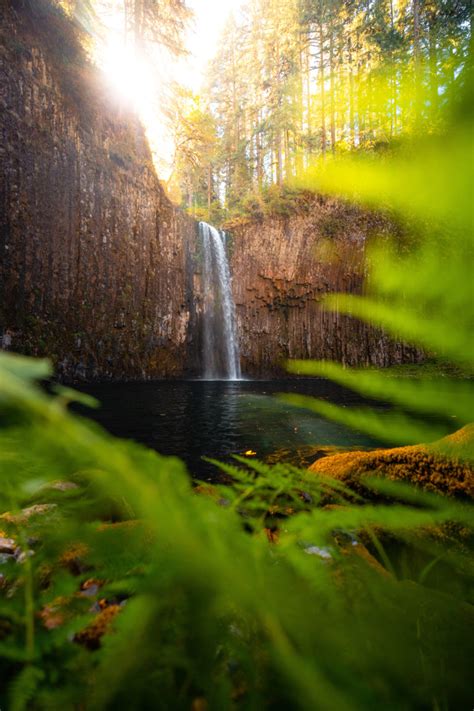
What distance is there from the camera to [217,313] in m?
14.7

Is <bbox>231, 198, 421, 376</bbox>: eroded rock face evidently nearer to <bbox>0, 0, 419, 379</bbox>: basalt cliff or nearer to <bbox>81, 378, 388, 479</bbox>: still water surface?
<bbox>0, 0, 419, 379</bbox>: basalt cliff

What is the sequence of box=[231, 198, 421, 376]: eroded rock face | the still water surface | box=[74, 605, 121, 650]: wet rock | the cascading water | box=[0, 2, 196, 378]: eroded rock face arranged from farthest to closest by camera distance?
the cascading water, box=[231, 198, 421, 376]: eroded rock face, box=[0, 2, 196, 378]: eroded rock face, the still water surface, box=[74, 605, 121, 650]: wet rock

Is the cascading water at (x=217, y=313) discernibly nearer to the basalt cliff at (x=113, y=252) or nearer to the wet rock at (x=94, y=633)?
the basalt cliff at (x=113, y=252)

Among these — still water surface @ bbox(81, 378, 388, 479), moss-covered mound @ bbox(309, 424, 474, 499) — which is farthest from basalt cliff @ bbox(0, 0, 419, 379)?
moss-covered mound @ bbox(309, 424, 474, 499)

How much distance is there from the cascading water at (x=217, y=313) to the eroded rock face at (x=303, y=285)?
1.53 feet

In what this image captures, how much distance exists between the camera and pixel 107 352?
33.1ft

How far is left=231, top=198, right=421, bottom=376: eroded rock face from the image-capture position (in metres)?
13.9

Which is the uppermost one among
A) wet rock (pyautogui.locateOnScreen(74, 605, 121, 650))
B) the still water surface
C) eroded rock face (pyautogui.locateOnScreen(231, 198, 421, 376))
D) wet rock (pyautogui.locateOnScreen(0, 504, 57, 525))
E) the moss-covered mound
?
eroded rock face (pyautogui.locateOnScreen(231, 198, 421, 376))

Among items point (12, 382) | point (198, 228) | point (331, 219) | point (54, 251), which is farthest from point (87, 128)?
point (12, 382)

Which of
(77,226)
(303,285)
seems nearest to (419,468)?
(77,226)

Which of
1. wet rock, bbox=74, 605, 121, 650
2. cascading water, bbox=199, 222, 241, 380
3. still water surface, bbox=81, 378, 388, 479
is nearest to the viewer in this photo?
wet rock, bbox=74, 605, 121, 650

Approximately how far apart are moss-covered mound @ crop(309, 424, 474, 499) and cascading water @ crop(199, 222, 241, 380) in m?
12.1

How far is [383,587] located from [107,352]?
10503 millimetres

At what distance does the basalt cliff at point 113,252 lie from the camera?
7996mm
